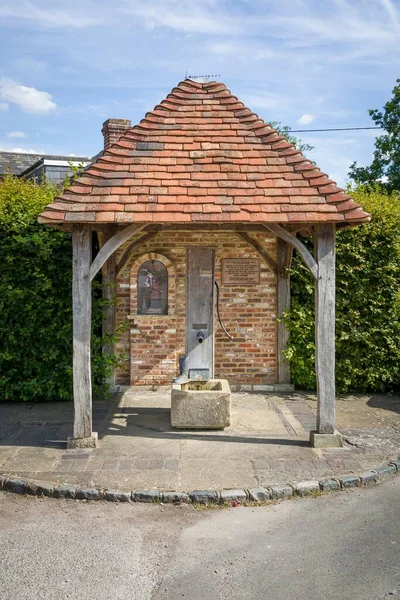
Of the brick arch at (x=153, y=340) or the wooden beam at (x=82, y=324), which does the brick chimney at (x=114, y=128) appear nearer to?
the brick arch at (x=153, y=340)

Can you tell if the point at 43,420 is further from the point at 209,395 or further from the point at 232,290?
the point at 232,290

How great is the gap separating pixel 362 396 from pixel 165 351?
3.38 m

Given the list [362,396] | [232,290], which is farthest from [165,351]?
[362,396]

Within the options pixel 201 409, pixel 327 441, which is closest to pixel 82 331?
pixel 201 409

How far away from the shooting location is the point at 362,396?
9242mm

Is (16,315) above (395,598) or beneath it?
above

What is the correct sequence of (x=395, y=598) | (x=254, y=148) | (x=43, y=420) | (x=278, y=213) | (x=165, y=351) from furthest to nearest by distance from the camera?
(x=165, y=351) < (x=43, y=420) < (x=254, y=148) < (x=278, y=213) < (x=395, y=598)

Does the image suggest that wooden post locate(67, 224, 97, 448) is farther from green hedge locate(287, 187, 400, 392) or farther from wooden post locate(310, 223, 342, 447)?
green hedge locate(287, 187, 400, 392)

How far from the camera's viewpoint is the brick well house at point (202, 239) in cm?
650

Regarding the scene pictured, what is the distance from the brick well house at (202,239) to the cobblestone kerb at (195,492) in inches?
45.9

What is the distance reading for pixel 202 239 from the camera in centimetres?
934

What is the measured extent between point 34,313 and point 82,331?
8.00 ft

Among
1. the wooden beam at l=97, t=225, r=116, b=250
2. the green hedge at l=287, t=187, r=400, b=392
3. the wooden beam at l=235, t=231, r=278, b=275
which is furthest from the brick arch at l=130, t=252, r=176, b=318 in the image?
the green hedge at l=287, t=187, r=400, b=392

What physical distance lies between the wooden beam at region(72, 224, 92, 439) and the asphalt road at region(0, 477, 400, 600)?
4.59ft
